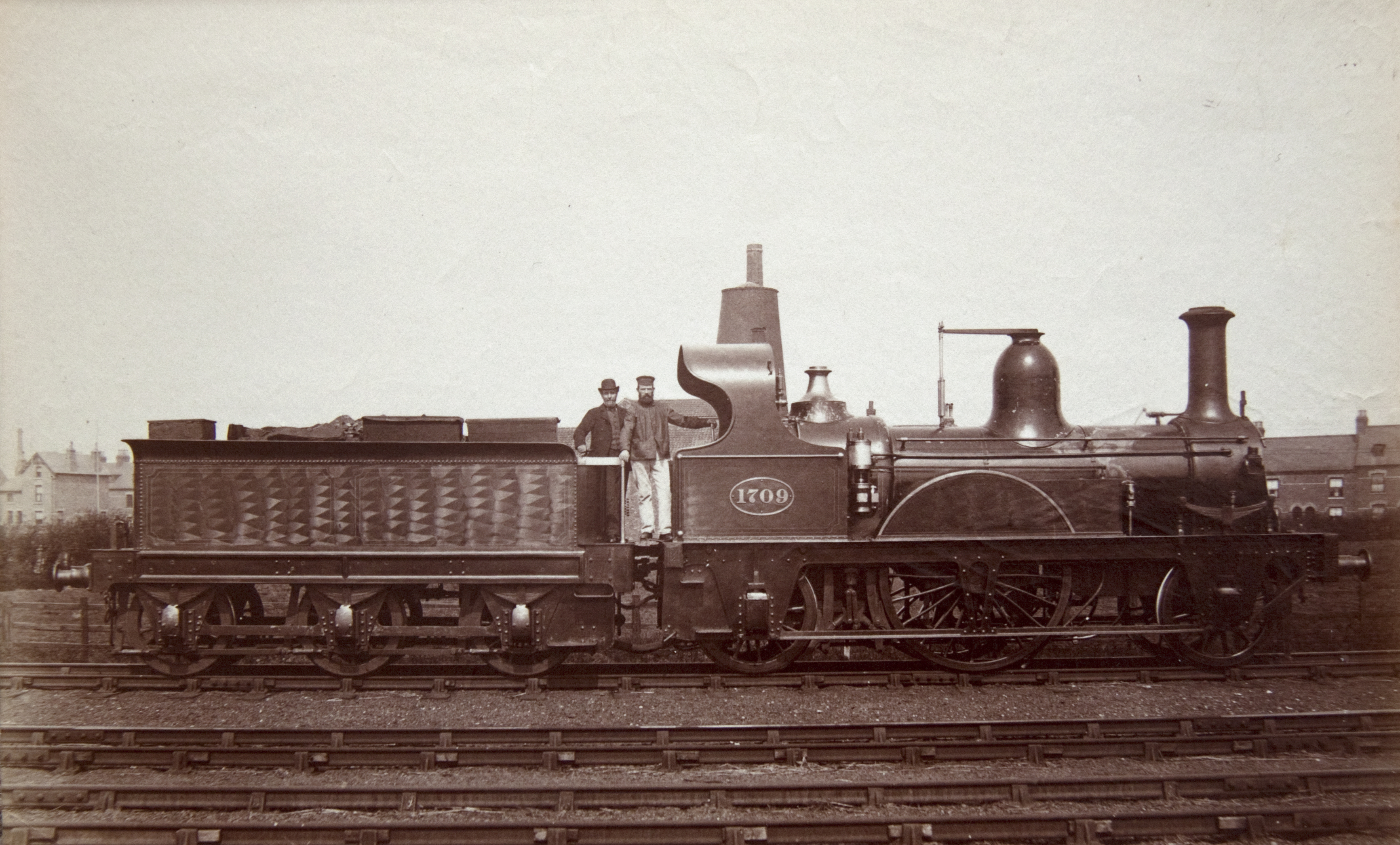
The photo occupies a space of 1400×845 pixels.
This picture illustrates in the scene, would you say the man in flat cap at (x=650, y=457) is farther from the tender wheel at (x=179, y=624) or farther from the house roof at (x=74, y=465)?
the house roof at (x=74, y=465)

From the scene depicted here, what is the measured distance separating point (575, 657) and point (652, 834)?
4.22 m

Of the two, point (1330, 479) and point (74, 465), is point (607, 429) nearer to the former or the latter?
point (74, 465)

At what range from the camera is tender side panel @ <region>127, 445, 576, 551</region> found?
320 inches

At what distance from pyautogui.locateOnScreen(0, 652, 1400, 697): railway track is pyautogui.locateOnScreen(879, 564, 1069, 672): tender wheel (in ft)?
0.63

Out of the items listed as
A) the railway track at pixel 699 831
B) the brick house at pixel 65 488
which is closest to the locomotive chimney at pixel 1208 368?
the railway track at pixel 699 831

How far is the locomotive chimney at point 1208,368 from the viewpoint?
8.86 m

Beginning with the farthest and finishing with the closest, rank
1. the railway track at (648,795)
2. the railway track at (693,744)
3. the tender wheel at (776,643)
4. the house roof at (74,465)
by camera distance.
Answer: the house roof at (74,465)
the tender wheel at (776,643)
the railway track at (693,744)
the railway track at (648,795)

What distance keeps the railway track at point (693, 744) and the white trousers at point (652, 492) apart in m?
2.57

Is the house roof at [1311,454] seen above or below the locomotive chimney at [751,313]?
below

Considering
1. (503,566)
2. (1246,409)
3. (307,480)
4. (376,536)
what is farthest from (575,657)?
(1246,409)

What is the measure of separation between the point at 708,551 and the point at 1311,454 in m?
23.3

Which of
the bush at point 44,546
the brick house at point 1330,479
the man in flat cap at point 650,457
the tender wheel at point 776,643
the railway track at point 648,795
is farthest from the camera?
the brick house at point 1330,479

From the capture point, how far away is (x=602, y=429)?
29.3ft

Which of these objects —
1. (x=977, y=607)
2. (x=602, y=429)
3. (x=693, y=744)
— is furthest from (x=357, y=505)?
(x=977, y=607)
